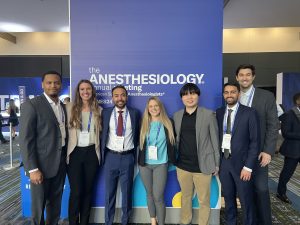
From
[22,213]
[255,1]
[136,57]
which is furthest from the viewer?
[255,1]

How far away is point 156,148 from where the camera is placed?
8.08 ft

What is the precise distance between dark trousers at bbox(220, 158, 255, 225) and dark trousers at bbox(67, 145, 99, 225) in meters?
1.30

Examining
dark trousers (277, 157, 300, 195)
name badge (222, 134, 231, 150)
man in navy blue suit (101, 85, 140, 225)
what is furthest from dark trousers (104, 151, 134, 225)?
dark trousers (277, 157, 300, 195)

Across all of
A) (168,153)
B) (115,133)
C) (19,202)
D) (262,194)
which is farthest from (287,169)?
Result: (19,202)

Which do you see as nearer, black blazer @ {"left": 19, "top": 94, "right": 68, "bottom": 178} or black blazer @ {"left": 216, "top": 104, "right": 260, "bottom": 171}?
black blazer @ {"left": 19, "top": 94, "right": 68, "bottom": 178}

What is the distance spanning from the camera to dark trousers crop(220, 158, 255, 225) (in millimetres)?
2334

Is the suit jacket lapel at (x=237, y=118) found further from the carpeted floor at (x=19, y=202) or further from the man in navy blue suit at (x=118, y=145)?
the carpeted floor at (x=19, y=202)

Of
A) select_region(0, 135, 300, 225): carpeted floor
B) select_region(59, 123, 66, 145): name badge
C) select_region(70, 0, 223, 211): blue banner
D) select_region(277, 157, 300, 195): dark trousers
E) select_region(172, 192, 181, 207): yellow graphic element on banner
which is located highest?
select_region(70, 0, 223, 211): blue banner

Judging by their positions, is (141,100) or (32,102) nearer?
(32,102)

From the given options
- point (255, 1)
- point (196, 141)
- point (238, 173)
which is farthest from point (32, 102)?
point (255, 1)

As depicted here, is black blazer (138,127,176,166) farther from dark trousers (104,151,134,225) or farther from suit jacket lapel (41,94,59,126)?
suit jacket lapel (41,94,59,126)

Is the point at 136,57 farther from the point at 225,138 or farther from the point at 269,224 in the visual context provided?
the point at 269,224

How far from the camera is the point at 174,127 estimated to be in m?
2.53

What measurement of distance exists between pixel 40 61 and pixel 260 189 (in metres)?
9.65
